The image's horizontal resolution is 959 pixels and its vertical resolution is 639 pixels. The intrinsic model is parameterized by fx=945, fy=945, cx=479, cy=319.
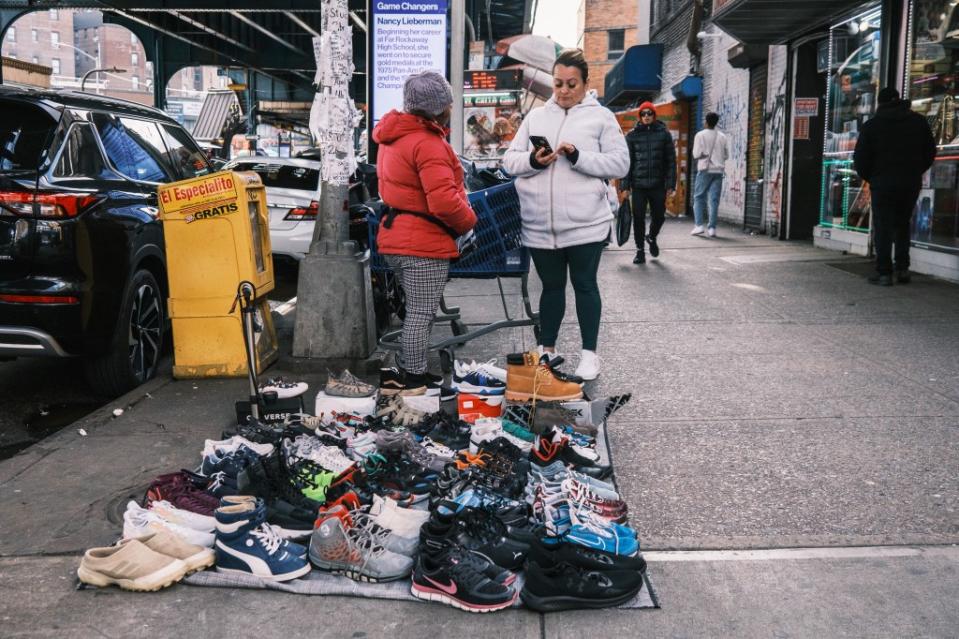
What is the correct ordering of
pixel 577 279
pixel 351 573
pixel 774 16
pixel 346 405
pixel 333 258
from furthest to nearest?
1. pixel 774 16
2. pixel 333 258
3. pixel 577 279
4. pixel 346 405
5. pixel 351 573

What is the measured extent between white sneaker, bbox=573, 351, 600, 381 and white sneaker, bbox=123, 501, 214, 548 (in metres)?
3.05

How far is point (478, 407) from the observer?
4.93 meters

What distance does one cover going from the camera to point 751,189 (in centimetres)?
1844

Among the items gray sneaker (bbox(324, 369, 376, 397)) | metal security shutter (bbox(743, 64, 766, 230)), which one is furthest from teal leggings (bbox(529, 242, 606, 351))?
metal security shutter (bbox(743, 64, 766, 230))

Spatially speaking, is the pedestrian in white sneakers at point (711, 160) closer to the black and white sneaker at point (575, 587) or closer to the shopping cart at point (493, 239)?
the shopping cart at point (493, 239)

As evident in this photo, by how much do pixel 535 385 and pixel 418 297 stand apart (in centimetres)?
98

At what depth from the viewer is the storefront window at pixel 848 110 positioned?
12.4 m

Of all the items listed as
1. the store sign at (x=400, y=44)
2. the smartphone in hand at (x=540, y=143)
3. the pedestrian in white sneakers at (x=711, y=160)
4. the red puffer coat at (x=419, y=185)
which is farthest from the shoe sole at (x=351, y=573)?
the pedestrian in white sneakers at (x=711, y=160)

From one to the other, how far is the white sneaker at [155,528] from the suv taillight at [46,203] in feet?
8.14

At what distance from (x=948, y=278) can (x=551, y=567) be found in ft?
28.0

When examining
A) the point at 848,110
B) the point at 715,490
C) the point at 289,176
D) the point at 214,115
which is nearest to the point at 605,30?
the point at 214,115

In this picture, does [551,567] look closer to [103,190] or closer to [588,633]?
[588,633]

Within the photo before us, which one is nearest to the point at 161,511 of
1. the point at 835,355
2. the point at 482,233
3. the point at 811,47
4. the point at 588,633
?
the point at 588,633

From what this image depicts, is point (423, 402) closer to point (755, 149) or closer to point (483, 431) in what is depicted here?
point (483, 431)
